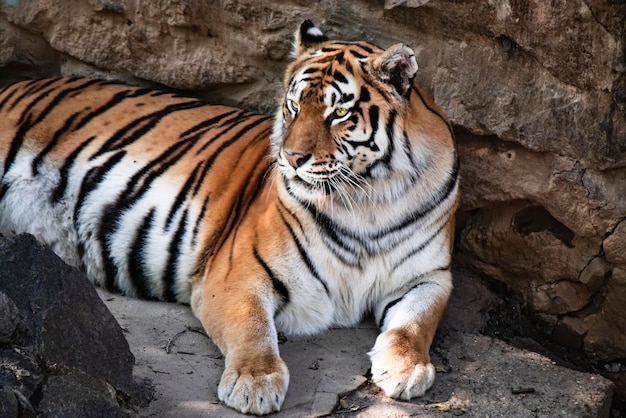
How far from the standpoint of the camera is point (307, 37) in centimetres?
376

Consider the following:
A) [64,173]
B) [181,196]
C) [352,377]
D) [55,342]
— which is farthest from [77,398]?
[64,173]

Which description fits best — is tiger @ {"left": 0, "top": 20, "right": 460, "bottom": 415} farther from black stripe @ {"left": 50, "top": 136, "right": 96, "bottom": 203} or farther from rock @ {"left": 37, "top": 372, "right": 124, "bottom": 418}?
rock @ {"left": 37, "top": 372, "right": 124, "bottom": 418}

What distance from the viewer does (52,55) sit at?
4.88 m

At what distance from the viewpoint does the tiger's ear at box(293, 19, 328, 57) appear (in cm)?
376

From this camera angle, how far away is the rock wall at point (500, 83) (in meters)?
3.60

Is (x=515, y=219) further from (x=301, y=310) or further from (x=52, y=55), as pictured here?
(x=52, y=55)

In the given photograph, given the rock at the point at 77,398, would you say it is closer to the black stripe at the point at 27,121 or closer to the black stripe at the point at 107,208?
the black stripe at the point at 107,208

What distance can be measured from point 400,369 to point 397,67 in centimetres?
102

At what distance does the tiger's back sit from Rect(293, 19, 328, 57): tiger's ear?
489 millimetres

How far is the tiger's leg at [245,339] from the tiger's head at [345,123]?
409 mm

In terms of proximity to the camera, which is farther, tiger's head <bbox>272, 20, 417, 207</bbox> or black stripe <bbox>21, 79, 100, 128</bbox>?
black stripe <bbox>21, 79, 100, 128</bbox>

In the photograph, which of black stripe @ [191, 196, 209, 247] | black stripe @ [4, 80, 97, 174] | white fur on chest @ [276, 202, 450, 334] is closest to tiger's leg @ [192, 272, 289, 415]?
white fur on chest @ [276, 202, 450, 334]

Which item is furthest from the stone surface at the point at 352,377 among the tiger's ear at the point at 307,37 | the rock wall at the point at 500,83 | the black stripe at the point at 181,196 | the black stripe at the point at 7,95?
the black stripe at the point at 7,95

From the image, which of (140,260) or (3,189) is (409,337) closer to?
(140,260)
